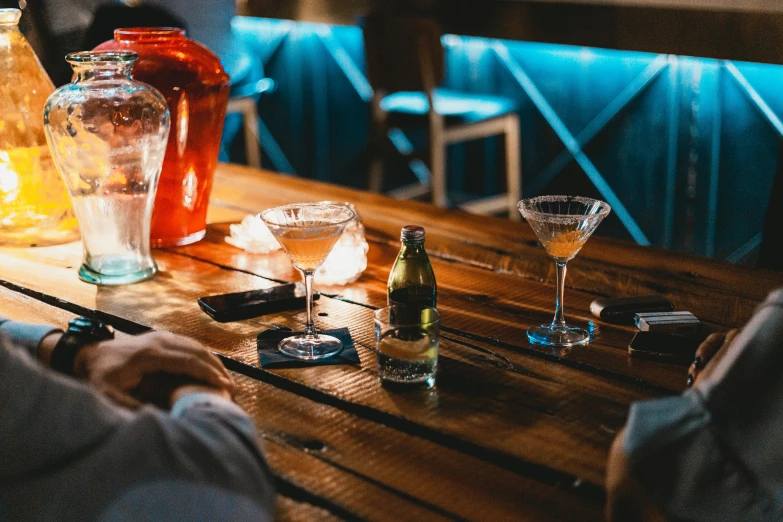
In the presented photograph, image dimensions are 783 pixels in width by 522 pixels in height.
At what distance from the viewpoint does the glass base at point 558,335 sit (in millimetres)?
1284

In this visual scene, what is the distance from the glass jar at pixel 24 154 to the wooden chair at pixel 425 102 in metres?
1.88

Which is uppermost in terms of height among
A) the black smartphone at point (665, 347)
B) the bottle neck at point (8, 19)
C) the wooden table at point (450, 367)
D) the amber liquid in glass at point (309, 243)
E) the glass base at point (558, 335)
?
the bottle neck at point (8, 19)

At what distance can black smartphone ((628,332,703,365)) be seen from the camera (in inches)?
47.9

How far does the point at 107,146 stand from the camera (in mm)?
1510

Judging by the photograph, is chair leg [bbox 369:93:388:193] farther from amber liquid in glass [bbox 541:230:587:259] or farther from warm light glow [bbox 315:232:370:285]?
amber liquid in glass [bbox 541:230:587:259]

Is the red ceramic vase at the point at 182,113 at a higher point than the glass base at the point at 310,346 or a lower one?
higher

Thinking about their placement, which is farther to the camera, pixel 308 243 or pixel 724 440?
pixel 308 243

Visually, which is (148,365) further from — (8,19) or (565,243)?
(8,19)

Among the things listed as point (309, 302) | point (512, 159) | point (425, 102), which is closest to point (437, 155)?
point (425, 102)

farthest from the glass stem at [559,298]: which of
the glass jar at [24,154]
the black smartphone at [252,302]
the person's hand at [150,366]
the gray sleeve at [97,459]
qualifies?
the glass jar at [24,154]

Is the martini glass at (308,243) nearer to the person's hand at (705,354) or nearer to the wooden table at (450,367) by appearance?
the wooden table at (450,367)

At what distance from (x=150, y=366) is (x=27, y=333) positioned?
22 centimetres

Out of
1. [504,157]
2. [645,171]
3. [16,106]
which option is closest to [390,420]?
[16,106]

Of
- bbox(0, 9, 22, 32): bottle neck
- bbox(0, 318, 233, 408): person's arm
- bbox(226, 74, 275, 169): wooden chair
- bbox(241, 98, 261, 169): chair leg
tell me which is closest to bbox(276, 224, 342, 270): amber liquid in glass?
bbox(0, 318, 233, 408): person's arm
